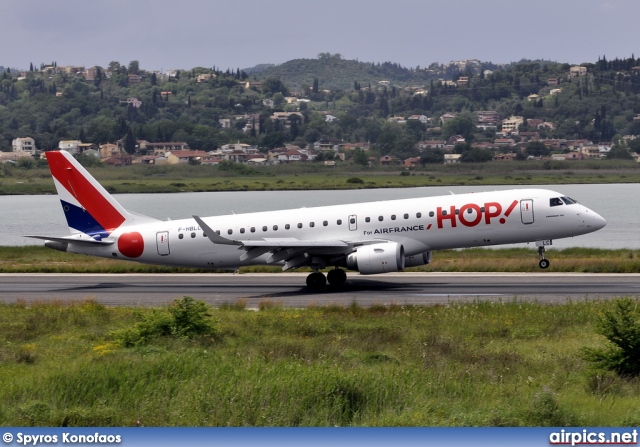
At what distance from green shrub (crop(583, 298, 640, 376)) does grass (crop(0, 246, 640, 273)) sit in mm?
24699

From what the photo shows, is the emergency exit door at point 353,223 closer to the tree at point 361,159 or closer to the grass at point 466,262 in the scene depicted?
the grass at point 466,262

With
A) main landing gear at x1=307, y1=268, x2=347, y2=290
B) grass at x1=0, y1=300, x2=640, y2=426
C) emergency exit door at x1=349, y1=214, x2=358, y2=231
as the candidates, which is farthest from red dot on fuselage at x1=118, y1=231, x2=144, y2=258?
grass at x1=0, y1=300, x2=640, y2=426

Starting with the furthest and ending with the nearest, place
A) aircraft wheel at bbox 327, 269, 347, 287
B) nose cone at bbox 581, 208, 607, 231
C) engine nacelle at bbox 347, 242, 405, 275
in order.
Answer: nose cone at bbox 581, 208, 607, 231, aircraft wheel at bbox 327, 269, 347, 287, engine nacelle at bbox 347, 242, 405, 275

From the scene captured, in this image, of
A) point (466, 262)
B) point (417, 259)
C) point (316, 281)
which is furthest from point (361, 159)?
point (316, 281)

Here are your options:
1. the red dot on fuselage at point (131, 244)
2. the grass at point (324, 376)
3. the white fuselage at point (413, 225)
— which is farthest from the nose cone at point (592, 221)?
the red dot on fuselage at point (131, 244)

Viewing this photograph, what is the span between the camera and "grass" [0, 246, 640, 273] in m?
46.5

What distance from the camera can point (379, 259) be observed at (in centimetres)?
3800

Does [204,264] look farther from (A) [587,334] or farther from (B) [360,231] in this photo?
(A) [587,334]

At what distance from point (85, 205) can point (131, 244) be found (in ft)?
9.75

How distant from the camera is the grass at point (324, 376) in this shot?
16656 millimetres

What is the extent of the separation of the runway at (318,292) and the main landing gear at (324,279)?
30 centimetres

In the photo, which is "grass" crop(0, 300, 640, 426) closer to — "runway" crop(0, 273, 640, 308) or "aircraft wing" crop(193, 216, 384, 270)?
"runway" crop(0, 273, 640, 308)

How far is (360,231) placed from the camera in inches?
1598

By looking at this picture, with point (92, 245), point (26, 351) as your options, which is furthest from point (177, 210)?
point (26, 351)
